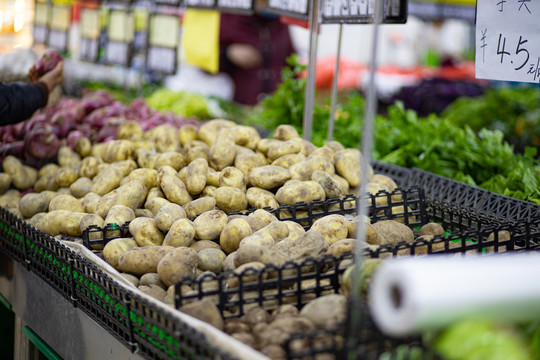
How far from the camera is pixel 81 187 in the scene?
8.92 feet

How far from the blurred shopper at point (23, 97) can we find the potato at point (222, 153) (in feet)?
3.23

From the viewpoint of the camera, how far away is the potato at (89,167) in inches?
114

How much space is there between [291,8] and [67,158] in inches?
59.0

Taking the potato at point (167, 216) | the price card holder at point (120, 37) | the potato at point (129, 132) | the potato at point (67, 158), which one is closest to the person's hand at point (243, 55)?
the price card holder at point (120, 37)

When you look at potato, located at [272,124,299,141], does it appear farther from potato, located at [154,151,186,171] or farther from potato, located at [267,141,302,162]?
potato, located at [154,151,186,171]

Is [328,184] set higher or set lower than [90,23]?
lower

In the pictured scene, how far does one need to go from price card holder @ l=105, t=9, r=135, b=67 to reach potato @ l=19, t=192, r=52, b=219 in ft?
8.98

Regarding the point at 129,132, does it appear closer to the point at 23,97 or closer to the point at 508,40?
the point at 23,97

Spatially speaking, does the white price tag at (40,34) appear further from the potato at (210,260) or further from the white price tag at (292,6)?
the potato at (210,260)

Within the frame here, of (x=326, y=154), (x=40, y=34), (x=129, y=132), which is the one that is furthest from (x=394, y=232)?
(x=40, y=34)

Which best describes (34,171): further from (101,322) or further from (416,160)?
(416,160)

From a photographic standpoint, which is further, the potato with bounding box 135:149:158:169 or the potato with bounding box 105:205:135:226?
the potato with bounding box 135:149:158:169

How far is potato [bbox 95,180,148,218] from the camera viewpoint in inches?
94.2

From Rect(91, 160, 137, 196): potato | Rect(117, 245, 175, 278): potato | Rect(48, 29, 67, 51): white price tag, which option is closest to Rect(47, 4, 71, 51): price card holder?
→ Rect(48, 29, 67, 51): white price tag
